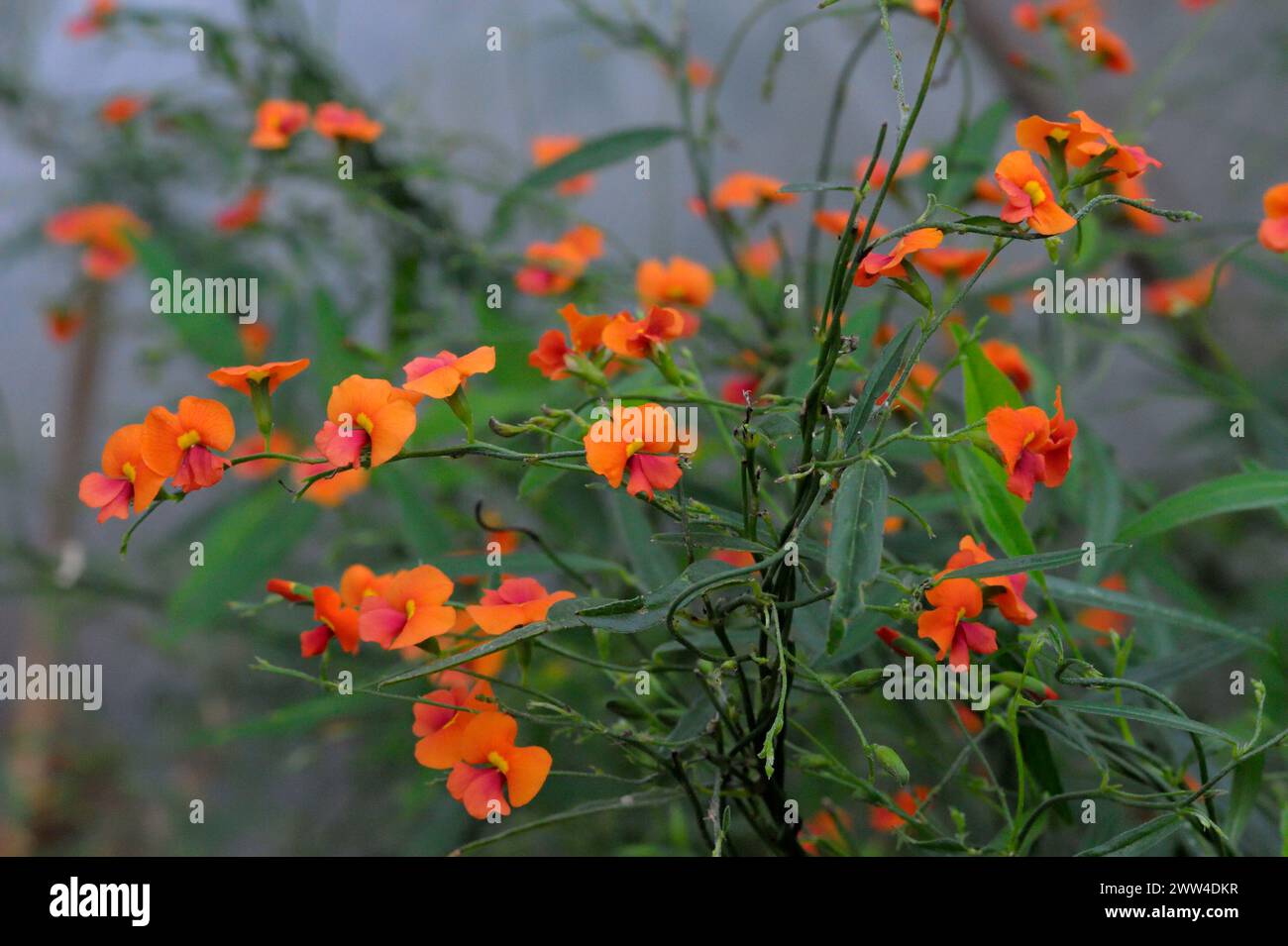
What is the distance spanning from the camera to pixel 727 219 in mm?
909

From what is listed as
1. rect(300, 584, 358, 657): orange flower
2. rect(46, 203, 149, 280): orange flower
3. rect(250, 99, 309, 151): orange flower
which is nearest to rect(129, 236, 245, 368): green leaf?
rect(250, 99, 309, 151): orange flower

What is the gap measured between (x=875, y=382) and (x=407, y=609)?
22cm

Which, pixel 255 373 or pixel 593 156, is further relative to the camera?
pixel 593 156

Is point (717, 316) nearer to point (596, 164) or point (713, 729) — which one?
point (596, 164)

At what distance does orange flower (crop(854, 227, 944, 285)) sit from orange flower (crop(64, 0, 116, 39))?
40.4 inches

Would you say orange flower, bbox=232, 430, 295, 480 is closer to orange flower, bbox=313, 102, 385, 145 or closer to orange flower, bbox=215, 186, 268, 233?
orange flower, bbox=215, 186, 268, 233

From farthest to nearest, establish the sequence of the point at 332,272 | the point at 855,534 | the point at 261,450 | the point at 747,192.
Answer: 1. the point at 332,272
2. the point at 261,450
3. the point at 747,192
4. the point at 855,534

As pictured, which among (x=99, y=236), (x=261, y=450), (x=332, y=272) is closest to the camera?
(x=261, y=450)

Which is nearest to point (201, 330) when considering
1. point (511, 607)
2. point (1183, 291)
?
point (511, 607)

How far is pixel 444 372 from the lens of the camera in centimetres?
48

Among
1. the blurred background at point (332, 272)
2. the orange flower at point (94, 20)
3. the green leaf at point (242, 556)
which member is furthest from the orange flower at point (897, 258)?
the orange flower at point (94, 20)

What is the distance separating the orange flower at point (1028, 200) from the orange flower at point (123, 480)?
1.19ft

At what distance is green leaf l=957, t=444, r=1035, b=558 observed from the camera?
1.76ft

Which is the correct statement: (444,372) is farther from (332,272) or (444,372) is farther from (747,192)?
(332,272)
